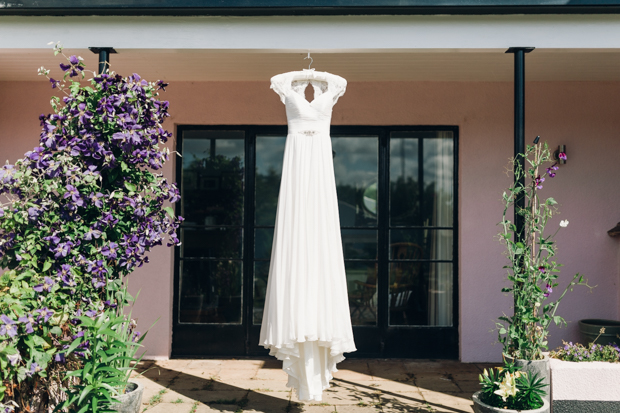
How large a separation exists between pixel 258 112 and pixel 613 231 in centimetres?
349

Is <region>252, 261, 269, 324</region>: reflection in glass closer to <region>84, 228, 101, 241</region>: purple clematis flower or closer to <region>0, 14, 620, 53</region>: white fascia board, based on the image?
<region>0, 14, 620, 53</region>: white fascia board

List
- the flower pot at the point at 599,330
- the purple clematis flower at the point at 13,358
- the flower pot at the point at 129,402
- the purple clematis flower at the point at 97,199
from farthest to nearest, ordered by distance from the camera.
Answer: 1. the flower pot at the point at 599,330
2. the purple clematis flower at the point at 97,199
3. the flower pot at the point at 129,402
4. the purple clematis flower at the point at 13,358

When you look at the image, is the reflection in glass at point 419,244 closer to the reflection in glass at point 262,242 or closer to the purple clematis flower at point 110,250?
the reflection in glass at point 262,242

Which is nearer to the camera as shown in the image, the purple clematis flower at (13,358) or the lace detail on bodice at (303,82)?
the purple clematis flower at (13,358)

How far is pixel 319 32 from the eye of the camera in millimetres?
3465

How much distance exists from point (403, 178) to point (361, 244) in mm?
773

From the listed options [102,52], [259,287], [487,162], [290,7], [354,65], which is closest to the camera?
[290,7]

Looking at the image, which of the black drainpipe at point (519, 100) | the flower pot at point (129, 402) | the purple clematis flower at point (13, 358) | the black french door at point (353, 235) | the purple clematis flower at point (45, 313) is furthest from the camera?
the black french door at point (353, 235)

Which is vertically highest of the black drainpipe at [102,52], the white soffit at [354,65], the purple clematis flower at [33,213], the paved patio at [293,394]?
the white soffit at [354,65]

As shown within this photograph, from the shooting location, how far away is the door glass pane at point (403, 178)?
16.8ft

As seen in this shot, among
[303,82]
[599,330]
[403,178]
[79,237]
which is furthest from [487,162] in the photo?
[79,237]

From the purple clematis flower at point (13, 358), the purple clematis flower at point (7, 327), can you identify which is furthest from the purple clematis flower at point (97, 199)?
the purple clematis flower at point (13, 358)

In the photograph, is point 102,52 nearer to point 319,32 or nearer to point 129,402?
point 319,32

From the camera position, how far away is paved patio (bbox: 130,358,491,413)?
145 inches
